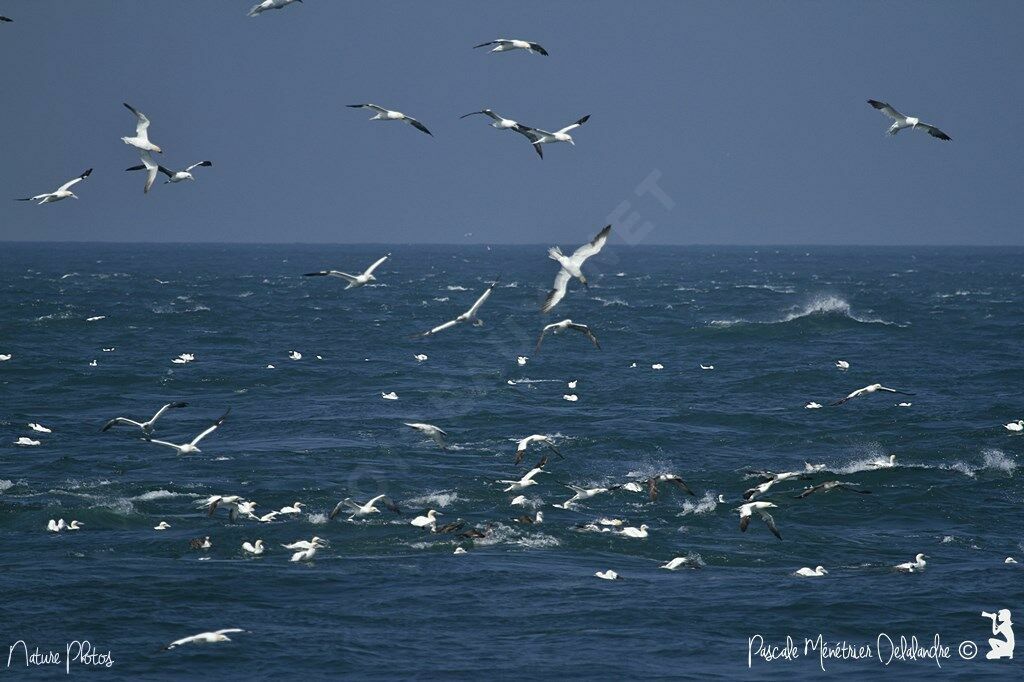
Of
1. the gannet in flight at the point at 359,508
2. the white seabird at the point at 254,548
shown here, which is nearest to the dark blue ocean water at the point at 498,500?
the white seabird at the point at 254,548

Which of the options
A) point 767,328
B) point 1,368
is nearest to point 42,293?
point 1,368

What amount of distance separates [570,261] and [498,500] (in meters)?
12.1

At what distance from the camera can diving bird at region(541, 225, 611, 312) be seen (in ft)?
86.0

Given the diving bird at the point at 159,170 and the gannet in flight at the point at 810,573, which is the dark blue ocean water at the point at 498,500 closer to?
the gannet in flight at the point at 810,573

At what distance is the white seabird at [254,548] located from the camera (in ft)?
104

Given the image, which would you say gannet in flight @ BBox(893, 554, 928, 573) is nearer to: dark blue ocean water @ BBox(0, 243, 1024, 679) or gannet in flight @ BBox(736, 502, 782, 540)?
dark blue ocean water @ BBox(0, 243, 1024, 679)

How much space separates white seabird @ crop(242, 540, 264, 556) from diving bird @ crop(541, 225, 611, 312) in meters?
10.1

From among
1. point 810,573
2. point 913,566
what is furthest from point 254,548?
point 913,566

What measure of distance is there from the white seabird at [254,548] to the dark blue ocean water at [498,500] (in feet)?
0.75

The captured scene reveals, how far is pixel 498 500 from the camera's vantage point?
124 feet

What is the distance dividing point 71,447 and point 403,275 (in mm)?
138149

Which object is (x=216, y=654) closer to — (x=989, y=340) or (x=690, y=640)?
(x=690, y=640)

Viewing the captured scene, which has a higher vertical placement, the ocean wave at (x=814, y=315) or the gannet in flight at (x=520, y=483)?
the ocean wave at (x=814, y=315)

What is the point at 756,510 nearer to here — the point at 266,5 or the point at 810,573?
the point at 810,573
